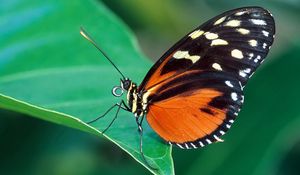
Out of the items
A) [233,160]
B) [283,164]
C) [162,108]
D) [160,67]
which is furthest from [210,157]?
[160,67]

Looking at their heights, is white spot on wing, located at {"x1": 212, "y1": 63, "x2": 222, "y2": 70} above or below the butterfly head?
below

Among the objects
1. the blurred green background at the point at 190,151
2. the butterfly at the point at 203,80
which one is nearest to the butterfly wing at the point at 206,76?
the butterfly at the point at 203,80

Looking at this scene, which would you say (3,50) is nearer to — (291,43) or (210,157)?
(210,157)

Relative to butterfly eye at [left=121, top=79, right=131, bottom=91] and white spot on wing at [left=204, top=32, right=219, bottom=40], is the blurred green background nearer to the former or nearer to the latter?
butterfly eye at [left=121, top=79, right=131, bottom=91]

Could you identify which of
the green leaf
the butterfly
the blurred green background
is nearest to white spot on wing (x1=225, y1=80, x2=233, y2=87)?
the butterfly

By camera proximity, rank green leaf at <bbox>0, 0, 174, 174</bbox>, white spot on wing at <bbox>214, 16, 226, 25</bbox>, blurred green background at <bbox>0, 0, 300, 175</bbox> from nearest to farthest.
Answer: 1. green leaf at <bbox>0, 0, 174, 174</bbox>
2. white spot on wing at <bbox>214, 16, 226, 25</bbox>
3. blurred green background at <bbox>0, 0, 300, 175</bbox>

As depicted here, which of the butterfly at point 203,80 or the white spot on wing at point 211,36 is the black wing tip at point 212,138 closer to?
the butterfly at point 203,80
